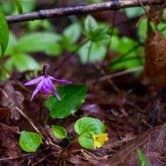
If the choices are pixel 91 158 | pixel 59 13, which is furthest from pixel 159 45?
pixel 91 158

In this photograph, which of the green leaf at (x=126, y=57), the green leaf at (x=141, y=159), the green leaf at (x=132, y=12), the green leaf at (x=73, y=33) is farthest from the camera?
the green leaf at (x=73, y=33)

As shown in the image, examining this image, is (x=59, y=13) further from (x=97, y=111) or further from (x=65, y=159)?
(x=65, y=159)

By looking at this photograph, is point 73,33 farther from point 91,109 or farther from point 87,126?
point 87,126

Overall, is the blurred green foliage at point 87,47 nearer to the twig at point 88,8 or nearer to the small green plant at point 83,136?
the twig at point 88,8

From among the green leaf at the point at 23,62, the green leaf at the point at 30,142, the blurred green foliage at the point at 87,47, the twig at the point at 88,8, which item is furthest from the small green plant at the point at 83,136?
the green leaf at the point at 23,62

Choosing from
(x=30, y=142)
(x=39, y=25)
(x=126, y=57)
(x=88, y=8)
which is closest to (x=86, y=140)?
(x=30, y=142)

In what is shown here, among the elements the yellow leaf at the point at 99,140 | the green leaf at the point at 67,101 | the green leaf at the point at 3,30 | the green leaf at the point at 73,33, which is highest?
the green leaf at the point at 3,30
